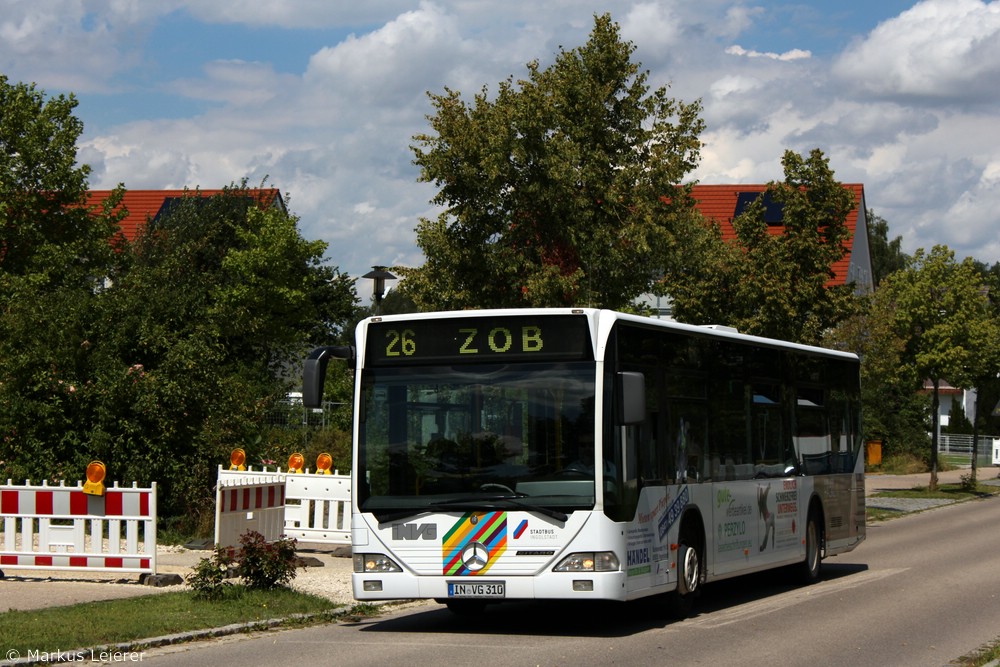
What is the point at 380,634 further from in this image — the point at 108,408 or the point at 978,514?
the point at 978,514

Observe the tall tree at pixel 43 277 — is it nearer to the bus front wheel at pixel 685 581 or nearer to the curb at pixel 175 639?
the curb at pixel 175 639

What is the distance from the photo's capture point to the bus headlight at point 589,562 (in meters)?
12.2

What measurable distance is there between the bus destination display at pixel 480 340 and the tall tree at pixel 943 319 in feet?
101

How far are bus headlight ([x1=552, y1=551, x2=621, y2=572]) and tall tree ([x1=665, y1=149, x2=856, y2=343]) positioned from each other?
15.5 m

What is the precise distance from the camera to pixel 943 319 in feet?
137

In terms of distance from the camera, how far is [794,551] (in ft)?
58.4

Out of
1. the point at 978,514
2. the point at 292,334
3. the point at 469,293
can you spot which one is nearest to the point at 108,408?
the point at 469,293

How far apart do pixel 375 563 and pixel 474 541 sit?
3.22 feet

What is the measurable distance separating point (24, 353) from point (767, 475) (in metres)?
11.4

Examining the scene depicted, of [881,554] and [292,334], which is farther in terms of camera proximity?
[292,334]

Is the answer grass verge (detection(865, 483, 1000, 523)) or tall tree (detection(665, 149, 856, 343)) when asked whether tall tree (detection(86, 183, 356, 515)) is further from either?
grass verge (detection(865, 483, 1000, 523))

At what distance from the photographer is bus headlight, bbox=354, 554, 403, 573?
501 inches

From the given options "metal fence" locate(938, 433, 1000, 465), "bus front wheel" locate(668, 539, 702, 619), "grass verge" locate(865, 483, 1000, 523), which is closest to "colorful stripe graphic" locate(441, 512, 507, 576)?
"bus front wheel" locate(668, 539, 702, 619)

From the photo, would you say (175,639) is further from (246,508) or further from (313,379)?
(246,508)
